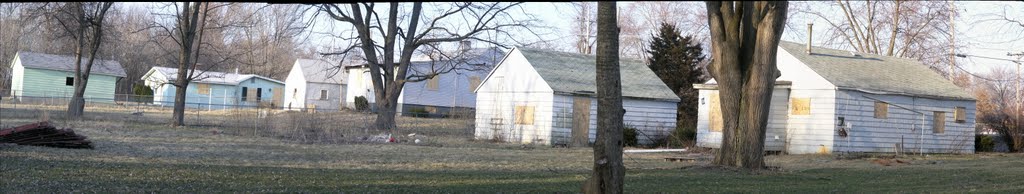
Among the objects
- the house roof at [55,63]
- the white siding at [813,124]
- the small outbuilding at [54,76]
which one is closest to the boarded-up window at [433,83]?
the small outbuilding at [54,76]

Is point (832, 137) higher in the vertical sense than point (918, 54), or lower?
lower

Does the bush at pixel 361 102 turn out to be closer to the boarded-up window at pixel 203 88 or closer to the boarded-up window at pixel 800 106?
the boarded-up window at pixel 203 88

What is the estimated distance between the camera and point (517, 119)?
35094mm

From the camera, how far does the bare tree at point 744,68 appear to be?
19.6 metres

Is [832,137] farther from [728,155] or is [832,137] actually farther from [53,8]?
[53,8]

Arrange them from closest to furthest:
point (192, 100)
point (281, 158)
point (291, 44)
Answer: point (281, 158)
point (192, 100)
point (291, 44)

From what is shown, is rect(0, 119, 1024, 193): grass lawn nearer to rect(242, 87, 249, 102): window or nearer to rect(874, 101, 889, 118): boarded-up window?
rect(874, 101, 889, 118): boarded-up window

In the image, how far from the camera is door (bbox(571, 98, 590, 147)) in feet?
111

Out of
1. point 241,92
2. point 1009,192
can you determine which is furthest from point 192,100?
point 1009,192

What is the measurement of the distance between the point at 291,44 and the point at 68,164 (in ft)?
260

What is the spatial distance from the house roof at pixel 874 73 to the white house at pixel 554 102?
226 inches

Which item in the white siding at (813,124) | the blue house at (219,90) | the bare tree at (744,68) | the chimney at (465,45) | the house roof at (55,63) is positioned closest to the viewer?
the bare tree at (744,68)

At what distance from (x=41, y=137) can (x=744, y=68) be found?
1504cm

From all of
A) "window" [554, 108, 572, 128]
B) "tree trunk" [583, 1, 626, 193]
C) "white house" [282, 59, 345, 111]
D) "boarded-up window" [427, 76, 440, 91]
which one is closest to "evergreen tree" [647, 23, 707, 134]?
"window" [554, 108, 572, 128]
